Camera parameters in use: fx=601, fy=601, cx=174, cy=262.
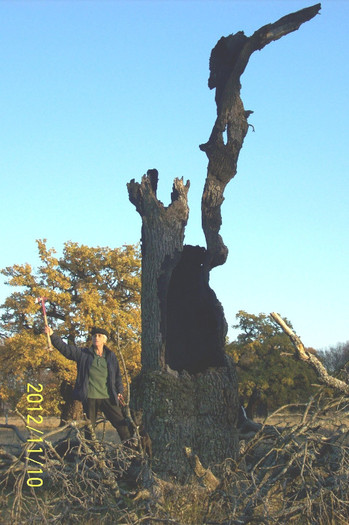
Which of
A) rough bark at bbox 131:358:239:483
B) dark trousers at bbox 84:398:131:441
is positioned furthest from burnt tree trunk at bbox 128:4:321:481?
dark trousers at bbox 84:398:131:441

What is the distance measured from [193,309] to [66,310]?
18120 mm

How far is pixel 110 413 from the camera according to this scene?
7.36m

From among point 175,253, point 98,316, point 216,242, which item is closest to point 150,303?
point 175,253

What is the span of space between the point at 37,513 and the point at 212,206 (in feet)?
15.2

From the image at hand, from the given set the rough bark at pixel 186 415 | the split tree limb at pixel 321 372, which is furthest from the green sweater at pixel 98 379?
the split tree limb at pixel 321 372

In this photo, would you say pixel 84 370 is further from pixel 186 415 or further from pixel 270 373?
pixel 270 373

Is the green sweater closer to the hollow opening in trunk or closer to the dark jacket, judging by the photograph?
the dark jacket

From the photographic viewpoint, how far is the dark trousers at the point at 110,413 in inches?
285

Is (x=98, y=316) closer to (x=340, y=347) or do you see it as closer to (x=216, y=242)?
(x=216, y=242)

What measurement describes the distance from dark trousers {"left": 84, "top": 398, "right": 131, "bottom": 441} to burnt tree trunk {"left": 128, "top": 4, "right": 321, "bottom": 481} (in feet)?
0.80

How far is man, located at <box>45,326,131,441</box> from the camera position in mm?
7242

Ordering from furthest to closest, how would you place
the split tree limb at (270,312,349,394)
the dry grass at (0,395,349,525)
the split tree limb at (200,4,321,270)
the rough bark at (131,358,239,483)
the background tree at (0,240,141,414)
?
the background tree at (0,240,141,414) < the split tree limb at (200,4,321,270) < the rough bark at (131,358,239,483) < the split tree limb at (270,312,349,394) < the dry grass at (0,395,349,525)

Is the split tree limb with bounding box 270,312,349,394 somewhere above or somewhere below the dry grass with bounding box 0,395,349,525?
above

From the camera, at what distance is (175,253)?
7844mm
